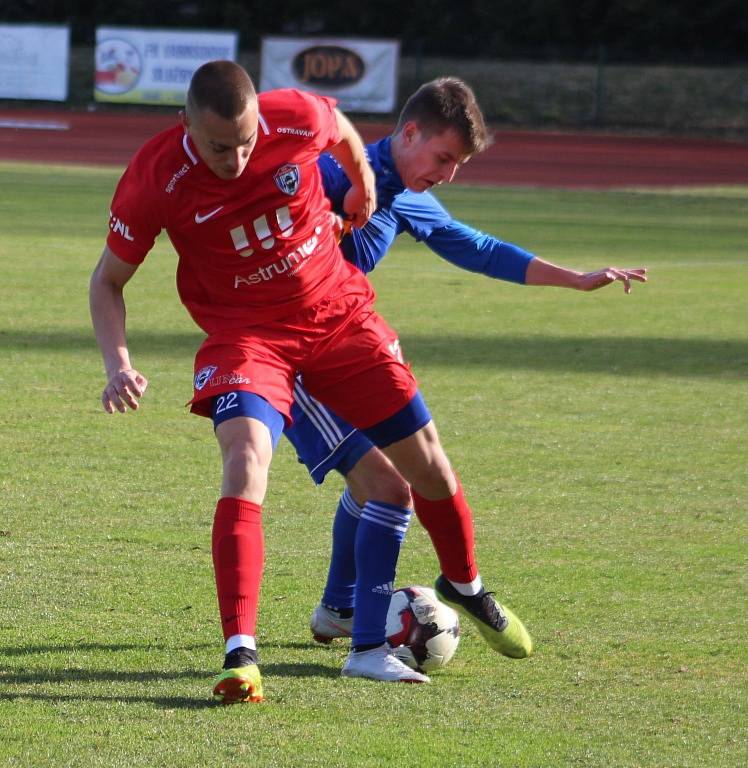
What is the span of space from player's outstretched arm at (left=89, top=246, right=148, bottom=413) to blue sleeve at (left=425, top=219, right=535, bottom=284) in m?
1.21

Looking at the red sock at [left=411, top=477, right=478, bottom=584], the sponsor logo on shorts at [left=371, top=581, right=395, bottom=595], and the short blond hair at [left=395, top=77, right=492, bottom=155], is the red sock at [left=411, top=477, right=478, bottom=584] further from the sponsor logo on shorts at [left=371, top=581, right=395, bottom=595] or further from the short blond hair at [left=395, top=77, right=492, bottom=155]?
the short blond hair at [left=395, top=77, right=492, bottom=155]

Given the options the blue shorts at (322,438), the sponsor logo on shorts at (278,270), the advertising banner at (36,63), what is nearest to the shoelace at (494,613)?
the blue shorts at (322,438)

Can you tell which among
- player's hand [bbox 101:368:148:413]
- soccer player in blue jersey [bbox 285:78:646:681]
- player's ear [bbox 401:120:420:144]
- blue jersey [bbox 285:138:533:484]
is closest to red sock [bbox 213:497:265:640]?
player's hand [bbox 101:368:148:413]

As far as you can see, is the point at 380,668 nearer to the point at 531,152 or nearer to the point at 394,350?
the point at 394,350

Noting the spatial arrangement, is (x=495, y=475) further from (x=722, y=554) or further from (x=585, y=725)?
(x=585, y=725)

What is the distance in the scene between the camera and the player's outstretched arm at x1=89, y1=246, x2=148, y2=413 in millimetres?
3904

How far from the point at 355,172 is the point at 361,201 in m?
0.09

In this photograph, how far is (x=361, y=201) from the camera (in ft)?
14.3

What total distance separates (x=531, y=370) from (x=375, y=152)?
5.22 meters

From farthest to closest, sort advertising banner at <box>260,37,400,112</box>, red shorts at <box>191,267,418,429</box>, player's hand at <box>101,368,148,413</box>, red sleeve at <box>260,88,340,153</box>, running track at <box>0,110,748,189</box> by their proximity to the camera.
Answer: advertising banner at <box>260,37,400,112</box>
running track at <box>0,110,748,189</box>
red sleeve at <box>260,88,340,153</box>
red shorts at <box>191,267,418,429</box>
player's hand at <box>101,368,148,413</box>

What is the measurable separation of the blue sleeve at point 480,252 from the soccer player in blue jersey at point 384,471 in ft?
0.33

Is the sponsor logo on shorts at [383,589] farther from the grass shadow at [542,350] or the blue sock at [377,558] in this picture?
the grass shadow at [542,350]

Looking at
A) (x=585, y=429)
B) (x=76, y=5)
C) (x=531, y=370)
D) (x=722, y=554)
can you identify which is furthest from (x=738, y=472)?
(x=76, y=5)

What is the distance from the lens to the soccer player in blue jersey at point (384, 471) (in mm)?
4383
